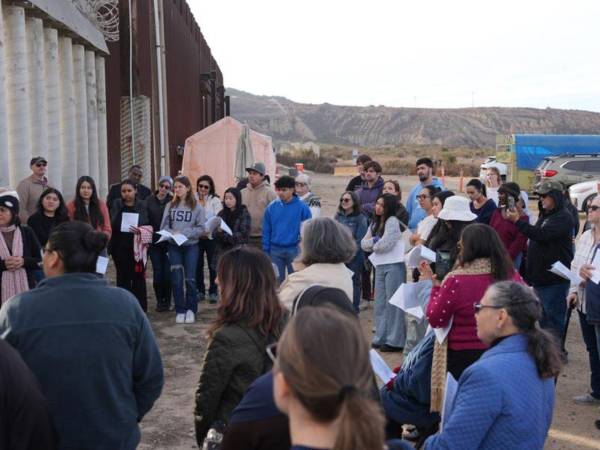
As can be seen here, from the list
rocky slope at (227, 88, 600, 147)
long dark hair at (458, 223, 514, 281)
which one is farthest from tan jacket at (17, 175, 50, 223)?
rocky slope at (227, 88, 600, 147)

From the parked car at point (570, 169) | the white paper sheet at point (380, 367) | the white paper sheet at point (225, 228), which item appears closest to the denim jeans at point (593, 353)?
the white paper sheet at point (380, 367)

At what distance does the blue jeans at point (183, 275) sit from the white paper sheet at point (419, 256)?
374cm

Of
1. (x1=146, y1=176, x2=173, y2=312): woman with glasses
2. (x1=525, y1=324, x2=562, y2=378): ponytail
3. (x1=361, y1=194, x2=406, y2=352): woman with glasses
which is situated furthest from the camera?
(x1=146, y1=176, x2=173, y2=312): woman with glasses

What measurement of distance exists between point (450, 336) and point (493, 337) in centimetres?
125

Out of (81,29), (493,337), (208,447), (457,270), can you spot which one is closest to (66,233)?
(208,447)

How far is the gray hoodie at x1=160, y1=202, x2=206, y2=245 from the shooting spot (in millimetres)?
9406

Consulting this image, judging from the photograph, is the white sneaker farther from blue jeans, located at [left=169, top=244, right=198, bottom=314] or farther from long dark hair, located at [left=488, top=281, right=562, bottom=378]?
long dark hair, located at [left=488, top=281, right=562, bottom=378]

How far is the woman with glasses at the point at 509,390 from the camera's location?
3.12 meters

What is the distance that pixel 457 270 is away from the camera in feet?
15.2

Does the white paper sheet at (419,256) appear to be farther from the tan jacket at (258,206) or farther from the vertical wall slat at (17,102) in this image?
the vertical wall slat at (17,102)

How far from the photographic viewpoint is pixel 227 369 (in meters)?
3.41

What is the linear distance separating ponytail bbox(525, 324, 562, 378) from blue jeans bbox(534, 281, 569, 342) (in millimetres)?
4173

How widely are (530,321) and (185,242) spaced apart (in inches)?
257

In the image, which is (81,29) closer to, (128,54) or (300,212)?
(128,54)
